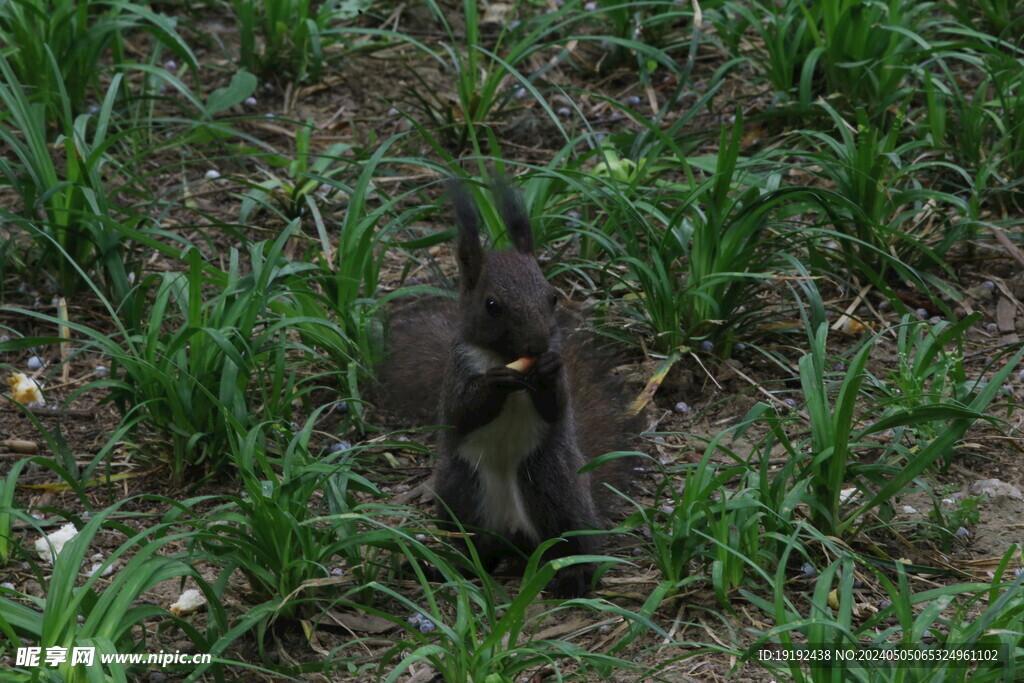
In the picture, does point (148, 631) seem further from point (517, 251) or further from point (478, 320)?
point (517, 251)

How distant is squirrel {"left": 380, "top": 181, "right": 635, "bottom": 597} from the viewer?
10.4 ft

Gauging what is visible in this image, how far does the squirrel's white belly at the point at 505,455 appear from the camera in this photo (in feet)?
10.6

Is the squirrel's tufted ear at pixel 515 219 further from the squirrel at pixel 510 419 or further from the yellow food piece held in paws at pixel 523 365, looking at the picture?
the yellow food piece held in paws at pixel 523 365

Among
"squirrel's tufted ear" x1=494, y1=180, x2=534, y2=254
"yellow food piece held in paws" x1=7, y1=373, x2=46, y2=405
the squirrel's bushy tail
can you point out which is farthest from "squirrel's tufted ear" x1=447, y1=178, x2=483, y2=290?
"yellow food piece held in paws" x1=7, y1=373, x2=46, y2=405

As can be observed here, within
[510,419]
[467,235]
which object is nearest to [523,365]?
[510,419]

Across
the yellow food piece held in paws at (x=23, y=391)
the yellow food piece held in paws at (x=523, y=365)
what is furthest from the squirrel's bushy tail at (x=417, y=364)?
the yellow food piece held in paws at (x=23, y=391)

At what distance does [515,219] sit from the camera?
3.48 metres

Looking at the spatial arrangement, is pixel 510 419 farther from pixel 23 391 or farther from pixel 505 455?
pixel 23 391

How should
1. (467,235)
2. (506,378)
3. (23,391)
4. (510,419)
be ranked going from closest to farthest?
(506,378) < (510,419) < (467,235) < (23,391)

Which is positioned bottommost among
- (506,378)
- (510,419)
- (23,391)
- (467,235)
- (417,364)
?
(23,391)

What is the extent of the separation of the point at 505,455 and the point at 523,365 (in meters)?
0.28

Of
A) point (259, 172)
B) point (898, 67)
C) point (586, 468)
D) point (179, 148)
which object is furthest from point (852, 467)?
point (179, 148)

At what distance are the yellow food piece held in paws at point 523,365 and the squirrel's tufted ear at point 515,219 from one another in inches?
17.6

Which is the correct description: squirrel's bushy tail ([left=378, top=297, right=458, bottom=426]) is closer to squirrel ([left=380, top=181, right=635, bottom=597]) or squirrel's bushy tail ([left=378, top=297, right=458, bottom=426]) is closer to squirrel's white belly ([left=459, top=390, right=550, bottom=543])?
squirrel ([left=380, top=181, right=635, bottom=597])
